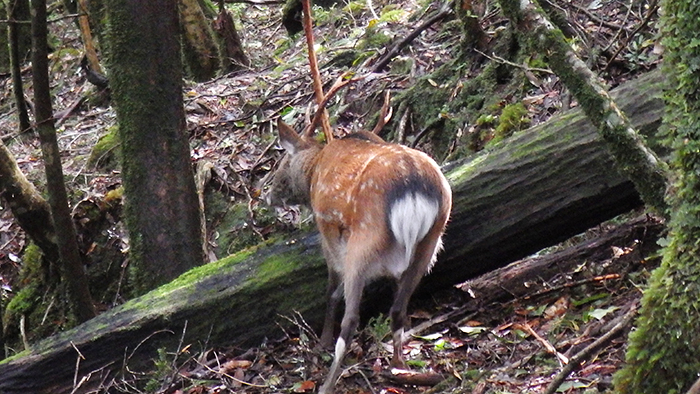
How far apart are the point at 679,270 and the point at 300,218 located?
4366 mm

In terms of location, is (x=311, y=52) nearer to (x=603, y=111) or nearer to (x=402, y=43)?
(x=603, y=111)

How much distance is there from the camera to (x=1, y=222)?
28.1 feet

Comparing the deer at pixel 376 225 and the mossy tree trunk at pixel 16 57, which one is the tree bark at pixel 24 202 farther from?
the deer at pixel 376 225

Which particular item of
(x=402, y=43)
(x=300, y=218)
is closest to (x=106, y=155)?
(x=300, y=218)

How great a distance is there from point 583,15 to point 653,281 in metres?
5.61

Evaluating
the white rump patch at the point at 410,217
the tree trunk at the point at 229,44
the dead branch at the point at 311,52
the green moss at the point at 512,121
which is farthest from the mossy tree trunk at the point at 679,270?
the tree trunk at the point at 229,44

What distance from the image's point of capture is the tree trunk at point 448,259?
502 cm

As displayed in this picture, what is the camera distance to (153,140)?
5.72 meters

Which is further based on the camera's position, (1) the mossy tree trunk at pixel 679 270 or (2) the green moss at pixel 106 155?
(2) the green moss at pixel 106 155

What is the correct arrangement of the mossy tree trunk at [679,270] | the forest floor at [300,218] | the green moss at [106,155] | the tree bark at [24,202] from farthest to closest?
the green moss at [106,155] → the tree bark at [24,202] → the forest floor at [300,218] → the mossy tree trunk at [679,270]

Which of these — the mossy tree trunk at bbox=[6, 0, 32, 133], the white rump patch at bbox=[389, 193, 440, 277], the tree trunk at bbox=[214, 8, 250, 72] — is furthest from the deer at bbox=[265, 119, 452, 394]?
the tree trunk at bbox=[214, 8, 250, 72]

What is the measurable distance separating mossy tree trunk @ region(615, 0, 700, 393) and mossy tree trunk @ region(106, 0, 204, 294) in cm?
360

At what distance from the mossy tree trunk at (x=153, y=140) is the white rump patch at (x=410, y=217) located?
1.87 m

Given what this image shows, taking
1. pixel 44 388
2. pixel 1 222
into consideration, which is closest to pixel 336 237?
pixel 44 388
